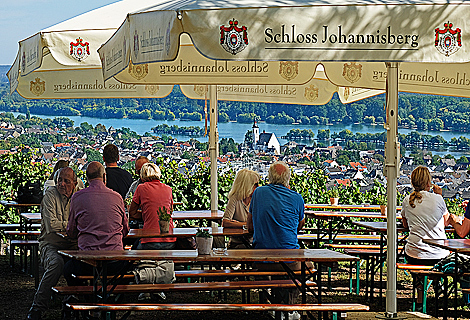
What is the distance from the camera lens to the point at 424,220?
679cm

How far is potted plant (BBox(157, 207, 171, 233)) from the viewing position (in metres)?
6.24

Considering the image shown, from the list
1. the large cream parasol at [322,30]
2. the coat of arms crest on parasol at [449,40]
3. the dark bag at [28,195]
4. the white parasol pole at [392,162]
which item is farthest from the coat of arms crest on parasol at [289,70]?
the dark bag at [28,195]

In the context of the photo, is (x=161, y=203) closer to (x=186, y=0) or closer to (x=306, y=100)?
(x=186, y=0)

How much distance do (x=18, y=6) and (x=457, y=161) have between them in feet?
74.2

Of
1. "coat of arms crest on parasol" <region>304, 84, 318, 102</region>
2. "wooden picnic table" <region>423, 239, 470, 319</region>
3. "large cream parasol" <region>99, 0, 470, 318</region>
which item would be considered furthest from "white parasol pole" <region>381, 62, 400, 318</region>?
"coat of arms crest on parasol" <region>304, 84, 318, 102</region>

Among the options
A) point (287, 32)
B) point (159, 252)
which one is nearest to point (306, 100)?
point (159, 252)

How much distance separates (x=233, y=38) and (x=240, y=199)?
305 centimetres

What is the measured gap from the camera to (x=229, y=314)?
21.4 feet

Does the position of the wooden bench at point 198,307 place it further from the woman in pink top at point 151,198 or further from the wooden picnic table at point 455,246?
the woman in pink top at point 151,198

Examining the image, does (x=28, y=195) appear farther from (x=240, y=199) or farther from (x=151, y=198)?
(x=240, y=199)

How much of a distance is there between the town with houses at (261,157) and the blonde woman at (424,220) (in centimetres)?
374

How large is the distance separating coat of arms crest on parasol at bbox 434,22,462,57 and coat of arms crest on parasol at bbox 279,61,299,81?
145 inches

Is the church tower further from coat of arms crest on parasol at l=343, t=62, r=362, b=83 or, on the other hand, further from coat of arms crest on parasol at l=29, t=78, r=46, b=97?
coat of arms crest on parasol at l=343, t=62, r=362, b=83

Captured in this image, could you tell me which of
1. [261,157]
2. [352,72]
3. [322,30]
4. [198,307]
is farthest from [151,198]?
[261,157]
